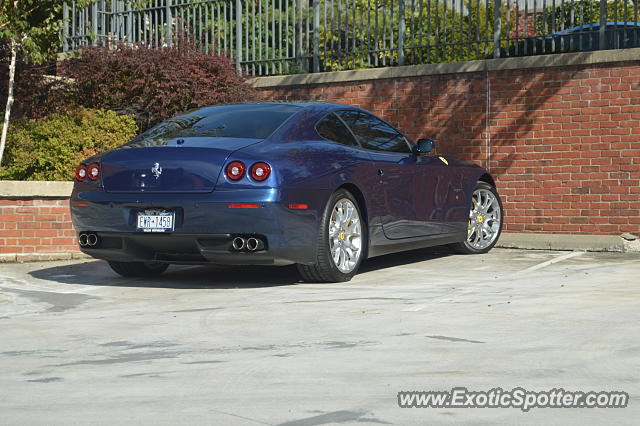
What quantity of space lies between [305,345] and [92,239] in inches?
128

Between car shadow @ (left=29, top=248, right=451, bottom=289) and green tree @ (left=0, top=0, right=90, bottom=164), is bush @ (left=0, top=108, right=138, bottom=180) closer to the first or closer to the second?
green tree @ (left=0, top=0, right=90, bottom=164)

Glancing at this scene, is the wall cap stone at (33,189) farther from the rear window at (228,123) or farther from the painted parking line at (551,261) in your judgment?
the painted parking line at (551,261)

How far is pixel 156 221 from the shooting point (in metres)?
7.89

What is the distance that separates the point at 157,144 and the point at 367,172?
179 centimetres

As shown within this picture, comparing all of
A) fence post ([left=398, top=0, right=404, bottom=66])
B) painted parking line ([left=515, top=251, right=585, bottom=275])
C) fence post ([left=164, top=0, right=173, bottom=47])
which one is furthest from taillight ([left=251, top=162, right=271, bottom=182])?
fence post ([left=164, top=0, right=173, bottom=47])

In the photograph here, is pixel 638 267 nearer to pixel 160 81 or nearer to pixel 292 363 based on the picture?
pixel 292 363

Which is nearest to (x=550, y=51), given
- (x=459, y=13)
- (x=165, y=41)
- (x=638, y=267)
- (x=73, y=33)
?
(x=459, y=13)

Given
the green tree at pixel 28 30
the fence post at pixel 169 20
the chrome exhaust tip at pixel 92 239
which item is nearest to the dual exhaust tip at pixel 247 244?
the chrome exhaust tip at pixel 92 239

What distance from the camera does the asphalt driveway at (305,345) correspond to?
4242 mm

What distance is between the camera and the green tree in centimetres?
1224

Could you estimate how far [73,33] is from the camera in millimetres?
17766

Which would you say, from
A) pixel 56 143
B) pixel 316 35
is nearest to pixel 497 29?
pixel 316 35

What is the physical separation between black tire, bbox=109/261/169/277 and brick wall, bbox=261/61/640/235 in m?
5.19

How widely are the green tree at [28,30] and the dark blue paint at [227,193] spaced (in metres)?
4.49
